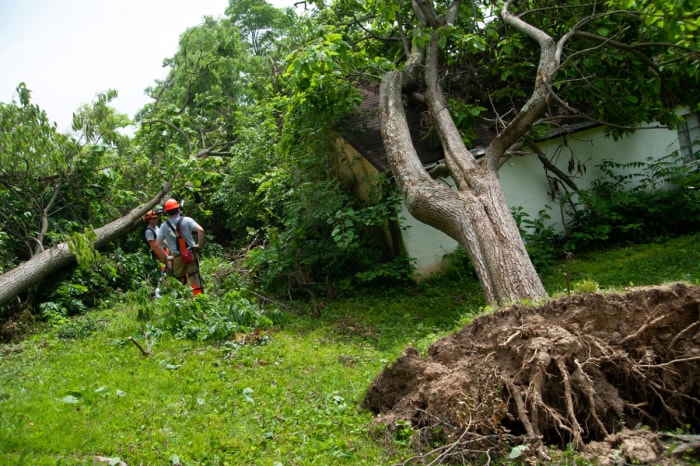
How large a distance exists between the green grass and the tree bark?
55 centimetres

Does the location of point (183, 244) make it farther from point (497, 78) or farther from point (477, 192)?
point (497, 78)

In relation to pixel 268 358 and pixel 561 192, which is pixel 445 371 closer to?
pixel 268 358

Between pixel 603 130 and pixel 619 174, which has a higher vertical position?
pixel 603 130

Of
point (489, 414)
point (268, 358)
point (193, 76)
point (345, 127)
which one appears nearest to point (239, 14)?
point (193, 76)

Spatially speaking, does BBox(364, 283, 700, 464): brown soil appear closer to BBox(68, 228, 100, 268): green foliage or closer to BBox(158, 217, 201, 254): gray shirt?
BBox(68, 228, 100, 268): green foliage

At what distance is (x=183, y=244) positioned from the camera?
31.0 ft

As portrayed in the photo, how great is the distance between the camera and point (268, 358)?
7027 millimetres

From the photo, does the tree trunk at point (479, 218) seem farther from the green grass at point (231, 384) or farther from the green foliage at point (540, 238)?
the green foliage at point (540, 238)

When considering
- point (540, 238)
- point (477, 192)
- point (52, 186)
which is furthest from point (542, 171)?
point (52, 186)

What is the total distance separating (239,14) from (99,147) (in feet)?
102

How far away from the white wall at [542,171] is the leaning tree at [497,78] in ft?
2.94

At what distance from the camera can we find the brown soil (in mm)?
4117

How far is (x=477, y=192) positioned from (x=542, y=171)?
4.59 metres

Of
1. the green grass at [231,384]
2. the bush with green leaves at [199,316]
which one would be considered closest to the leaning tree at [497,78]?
the green grass at [231,384]
